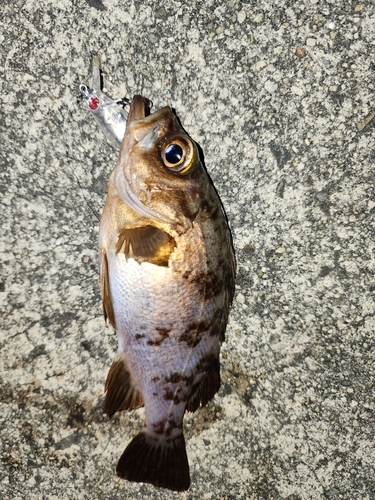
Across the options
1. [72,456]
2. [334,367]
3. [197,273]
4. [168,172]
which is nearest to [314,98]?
[168,172]

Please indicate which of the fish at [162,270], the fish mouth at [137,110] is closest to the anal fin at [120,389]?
the fish at [162,270]

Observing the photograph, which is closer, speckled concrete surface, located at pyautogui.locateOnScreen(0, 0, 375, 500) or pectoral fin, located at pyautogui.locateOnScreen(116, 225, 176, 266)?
pectoral fin, located at pyautogui.locateOnScreen(116, 225, 176, 266)

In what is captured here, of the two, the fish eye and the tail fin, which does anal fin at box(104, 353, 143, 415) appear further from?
the fish eye

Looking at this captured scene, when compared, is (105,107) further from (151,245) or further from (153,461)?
(153,461)

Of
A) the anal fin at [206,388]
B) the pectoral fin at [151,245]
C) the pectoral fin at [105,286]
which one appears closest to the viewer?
the pectoral fin at [151,245]

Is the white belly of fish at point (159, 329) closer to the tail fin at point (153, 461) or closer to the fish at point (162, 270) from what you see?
the fish at point (162, 270)

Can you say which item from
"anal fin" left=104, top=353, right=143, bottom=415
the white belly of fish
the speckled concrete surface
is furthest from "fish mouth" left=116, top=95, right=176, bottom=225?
"anal fin" left=104, top=353, right=143, bottom=415

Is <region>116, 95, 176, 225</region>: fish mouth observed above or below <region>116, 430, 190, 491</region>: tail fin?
above

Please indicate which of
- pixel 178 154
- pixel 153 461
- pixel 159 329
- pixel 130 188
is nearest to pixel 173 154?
pixel 178 154
